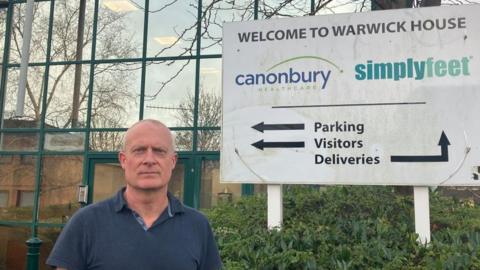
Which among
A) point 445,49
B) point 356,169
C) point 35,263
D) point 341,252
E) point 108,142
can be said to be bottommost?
point 35,263

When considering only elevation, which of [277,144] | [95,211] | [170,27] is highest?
[170,27]

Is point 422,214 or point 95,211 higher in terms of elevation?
point 95,211

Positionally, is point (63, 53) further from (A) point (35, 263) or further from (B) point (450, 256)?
(B) point (450, 256)

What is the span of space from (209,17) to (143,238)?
6.38m

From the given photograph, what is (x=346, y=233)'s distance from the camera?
4.26 metres

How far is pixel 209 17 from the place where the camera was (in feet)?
26.1

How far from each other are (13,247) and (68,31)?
3938 millimetres

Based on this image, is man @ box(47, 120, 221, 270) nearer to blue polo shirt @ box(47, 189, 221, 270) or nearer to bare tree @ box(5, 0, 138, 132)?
blue polo shirt @ box(47, 189, 221, 270)

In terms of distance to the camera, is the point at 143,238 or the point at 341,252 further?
the point at 341,252

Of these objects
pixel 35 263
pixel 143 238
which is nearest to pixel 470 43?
pixel 143 238

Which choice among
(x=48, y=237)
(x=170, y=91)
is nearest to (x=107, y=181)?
(x=48, y=237)

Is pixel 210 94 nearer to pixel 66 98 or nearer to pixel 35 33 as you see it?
pixel 66 98

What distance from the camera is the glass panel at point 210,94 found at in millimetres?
7996

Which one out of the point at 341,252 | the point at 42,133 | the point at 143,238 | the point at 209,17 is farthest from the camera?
the point at 42,133
